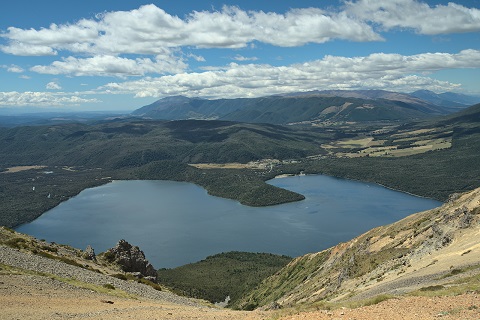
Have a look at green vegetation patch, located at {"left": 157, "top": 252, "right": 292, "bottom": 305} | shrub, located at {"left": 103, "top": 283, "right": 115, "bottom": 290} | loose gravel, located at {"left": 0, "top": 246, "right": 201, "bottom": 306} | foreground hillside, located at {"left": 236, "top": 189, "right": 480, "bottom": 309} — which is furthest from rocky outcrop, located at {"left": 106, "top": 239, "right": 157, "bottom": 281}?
shrub, located at {"left": 103, "top": 283, "right": 115, "bottom": 290}

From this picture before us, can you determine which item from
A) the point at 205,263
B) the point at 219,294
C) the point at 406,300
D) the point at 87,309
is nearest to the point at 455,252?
the point at 406,300

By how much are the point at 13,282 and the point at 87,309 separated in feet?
28.4

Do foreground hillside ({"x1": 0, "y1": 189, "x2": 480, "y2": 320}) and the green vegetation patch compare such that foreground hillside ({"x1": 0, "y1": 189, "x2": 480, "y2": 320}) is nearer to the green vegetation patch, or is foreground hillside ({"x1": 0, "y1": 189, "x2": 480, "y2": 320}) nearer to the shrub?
the shrub

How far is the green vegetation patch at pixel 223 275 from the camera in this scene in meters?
119

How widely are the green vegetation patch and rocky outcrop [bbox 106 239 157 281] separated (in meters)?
26.4

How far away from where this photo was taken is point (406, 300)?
2634 cm

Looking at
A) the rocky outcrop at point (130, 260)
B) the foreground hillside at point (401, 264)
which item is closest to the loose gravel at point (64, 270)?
the foreground hillside at point (401, 264)

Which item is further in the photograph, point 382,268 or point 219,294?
point 219,294

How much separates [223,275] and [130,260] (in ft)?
247

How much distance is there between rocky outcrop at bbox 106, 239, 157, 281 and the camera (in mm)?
73562

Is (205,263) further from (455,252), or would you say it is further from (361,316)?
(361,316)

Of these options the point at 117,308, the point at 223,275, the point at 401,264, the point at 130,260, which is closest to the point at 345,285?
Answer: the point at 401,264

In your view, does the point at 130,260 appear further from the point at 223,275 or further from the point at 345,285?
the point at 223,275

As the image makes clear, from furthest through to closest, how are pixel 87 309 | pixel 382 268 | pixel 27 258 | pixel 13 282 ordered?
pixel 382 268 → pixel 27 258 → pixel 13 282 → pixel 87 309
